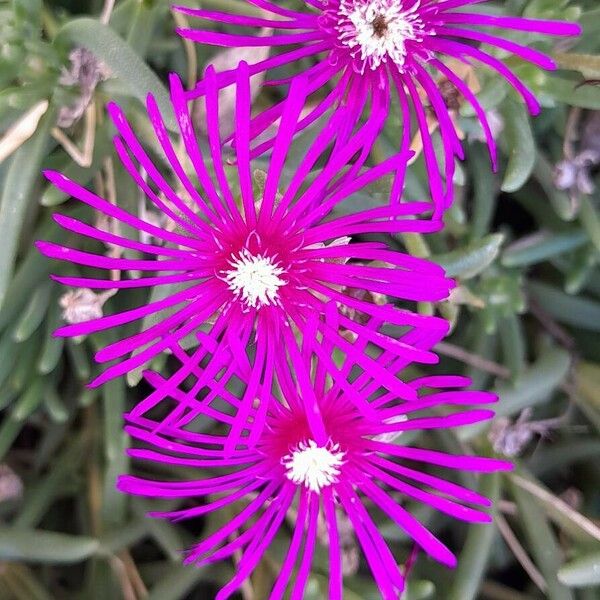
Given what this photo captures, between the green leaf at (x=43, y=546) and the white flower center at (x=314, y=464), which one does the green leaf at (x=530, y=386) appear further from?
the green leaf at (x=43, y=546)

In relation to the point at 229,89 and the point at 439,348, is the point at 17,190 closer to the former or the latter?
the point at 229,89

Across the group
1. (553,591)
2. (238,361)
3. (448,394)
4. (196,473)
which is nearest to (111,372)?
(238,361)

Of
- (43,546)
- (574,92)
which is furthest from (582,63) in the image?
(43,546)

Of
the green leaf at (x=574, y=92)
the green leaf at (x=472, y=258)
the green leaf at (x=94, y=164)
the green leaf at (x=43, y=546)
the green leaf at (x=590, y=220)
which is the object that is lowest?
the green leaf at (x=43, y=546)

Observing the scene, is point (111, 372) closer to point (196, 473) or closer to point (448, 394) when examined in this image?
point (448, 394)

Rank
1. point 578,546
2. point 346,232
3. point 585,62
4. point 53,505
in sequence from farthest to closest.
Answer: point 53,505, point 578,546, point 585,62, point 346,232

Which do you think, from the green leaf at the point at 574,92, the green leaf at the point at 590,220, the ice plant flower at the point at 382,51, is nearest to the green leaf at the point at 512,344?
the green leaf at the point at 590,220

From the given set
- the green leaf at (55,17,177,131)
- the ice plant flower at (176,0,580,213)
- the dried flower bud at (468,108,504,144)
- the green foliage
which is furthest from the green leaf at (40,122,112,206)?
the dried flower bud at (468,108,504,144)
